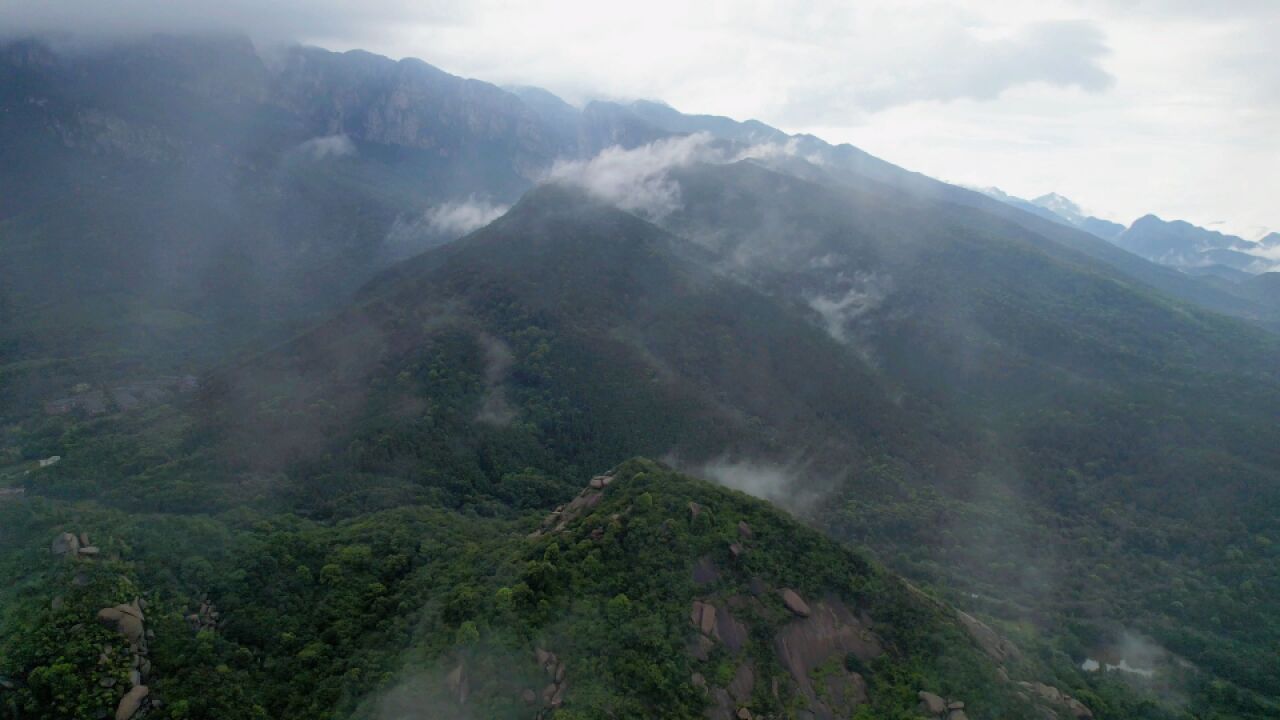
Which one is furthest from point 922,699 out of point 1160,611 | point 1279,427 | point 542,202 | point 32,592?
point 542,202

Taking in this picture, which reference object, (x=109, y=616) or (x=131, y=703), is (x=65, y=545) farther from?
(x=131, y=703)

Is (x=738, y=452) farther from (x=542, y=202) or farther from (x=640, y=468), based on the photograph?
(x=542, y=202)

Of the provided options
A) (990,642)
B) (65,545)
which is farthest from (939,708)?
(65,545)

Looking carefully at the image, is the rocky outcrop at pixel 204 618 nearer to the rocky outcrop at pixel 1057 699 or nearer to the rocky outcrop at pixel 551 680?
the rocky outcrop at pixel 551 680

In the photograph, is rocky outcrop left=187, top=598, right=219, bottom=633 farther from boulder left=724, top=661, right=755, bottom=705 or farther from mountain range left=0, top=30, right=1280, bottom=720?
boulder left=724, top=661, right=755, bottom=705

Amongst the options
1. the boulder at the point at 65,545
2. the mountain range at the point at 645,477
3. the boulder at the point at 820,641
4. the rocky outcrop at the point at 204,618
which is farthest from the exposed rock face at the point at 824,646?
the boulder at the point at 65,545
